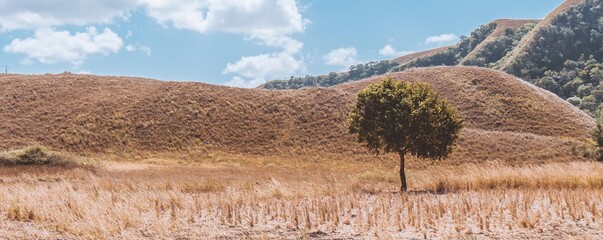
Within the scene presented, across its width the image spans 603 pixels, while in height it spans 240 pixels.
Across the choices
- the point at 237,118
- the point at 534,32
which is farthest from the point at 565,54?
the point at 237,118

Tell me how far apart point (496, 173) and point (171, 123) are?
206 feet

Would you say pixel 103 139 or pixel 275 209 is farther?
pixel 103 139

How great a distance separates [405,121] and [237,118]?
53.4 metres

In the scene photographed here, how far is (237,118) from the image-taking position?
76.4 metres

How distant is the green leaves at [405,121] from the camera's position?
25.5 m

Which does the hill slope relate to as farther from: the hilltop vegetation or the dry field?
the dry field

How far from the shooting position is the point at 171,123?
2859 inches

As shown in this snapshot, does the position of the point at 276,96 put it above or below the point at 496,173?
above

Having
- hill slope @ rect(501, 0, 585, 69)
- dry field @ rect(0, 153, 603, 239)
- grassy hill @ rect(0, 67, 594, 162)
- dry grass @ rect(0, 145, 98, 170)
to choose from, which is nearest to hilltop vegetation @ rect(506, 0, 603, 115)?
hill slope @ rect(501, 0, 585, 69)

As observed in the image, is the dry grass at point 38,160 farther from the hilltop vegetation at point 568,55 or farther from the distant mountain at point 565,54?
the distant mountain at point 565,54

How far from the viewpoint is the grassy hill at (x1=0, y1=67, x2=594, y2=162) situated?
64.9 metres

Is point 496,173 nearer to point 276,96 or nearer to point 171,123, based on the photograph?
point 171,123

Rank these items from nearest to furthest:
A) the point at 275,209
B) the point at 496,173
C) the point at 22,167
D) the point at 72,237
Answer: the point at 72,237 < the point at 275,209 < the point at 496,173 < the point at 22,167

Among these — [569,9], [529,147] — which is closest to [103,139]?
[529,147]
